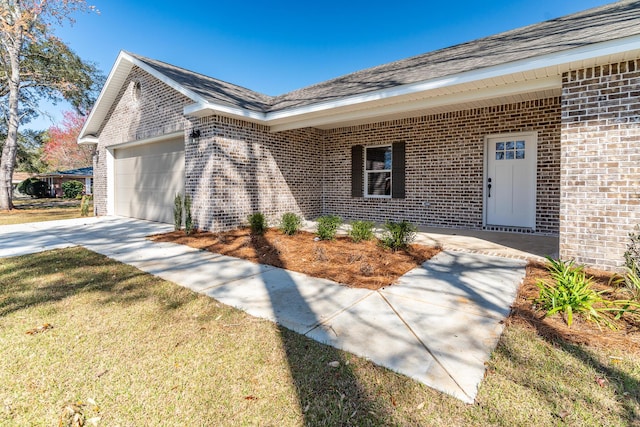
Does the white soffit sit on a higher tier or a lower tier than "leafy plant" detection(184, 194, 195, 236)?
higher

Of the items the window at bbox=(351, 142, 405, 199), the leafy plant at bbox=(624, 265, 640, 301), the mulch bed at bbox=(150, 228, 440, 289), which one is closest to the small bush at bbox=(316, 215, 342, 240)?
the mulch bed at bbox=(150, 228, 440, 289)

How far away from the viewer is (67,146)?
30000mm

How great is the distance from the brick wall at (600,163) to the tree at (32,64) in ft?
57.6

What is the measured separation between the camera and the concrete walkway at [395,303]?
229 cm

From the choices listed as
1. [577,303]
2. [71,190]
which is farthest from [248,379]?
[71,190]

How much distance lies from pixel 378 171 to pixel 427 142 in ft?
5.37

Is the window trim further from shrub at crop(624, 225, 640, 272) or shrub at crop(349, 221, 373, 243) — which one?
shrub at crop(624, 225, 640, 272)

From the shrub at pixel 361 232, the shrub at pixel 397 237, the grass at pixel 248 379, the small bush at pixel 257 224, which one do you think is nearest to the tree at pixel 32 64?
the small bush at pixel 257 224

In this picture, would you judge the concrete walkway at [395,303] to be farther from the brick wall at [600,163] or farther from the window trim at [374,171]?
the window trim at [374,171]

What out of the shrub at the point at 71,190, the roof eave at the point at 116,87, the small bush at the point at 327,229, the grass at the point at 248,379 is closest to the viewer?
the grass at the point at 248,379

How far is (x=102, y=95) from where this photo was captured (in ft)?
33.6

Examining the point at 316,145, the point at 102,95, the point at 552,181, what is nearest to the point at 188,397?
the point at 552,181

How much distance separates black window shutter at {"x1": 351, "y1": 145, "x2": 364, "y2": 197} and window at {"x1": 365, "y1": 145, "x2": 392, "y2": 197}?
15 centimetres

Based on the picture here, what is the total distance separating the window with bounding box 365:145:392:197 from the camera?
9.23m
